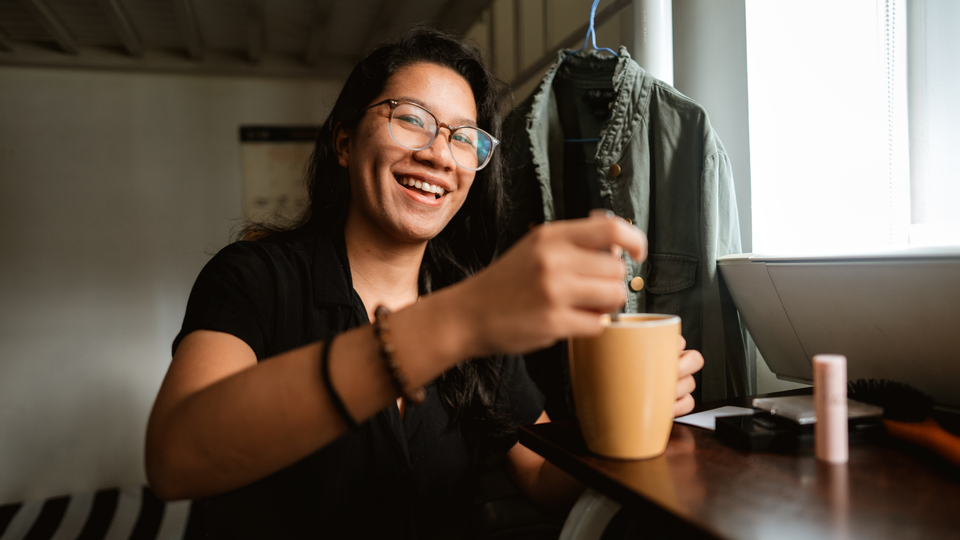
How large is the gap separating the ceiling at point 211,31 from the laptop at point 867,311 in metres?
2.28

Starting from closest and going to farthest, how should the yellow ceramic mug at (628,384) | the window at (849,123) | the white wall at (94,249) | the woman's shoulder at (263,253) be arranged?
the yellow ceramic mug at (628,384) → the woman's shoulder at (263,253) → the window at (849,123) → the white wall at (94,249)

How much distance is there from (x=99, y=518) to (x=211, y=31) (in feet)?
9.08

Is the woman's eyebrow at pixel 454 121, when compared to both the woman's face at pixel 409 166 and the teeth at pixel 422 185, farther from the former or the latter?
the teeth at pixel 422 185

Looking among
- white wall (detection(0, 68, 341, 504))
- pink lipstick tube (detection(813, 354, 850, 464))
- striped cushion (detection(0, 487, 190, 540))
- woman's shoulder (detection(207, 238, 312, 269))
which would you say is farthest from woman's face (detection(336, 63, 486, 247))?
white wall (detection(0, 68, 341, 504))

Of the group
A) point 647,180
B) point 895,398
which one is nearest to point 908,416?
point 895,398

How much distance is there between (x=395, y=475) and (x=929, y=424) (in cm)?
68

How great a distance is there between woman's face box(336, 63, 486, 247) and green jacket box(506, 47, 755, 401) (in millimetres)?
335

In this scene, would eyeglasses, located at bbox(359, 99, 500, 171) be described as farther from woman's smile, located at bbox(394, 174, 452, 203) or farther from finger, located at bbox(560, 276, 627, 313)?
finger, located at bbox(560, 276, 627, 313)

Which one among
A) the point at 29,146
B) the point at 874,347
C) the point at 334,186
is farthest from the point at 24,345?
the point at 874,347

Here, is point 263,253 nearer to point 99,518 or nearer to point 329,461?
point 329,461

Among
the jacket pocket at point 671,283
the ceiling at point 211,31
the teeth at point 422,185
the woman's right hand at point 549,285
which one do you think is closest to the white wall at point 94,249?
the ceiling at point 211,31

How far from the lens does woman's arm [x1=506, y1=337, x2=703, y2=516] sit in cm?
71

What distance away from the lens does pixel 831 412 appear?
0.51 m

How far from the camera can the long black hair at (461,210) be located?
0.97 meters
